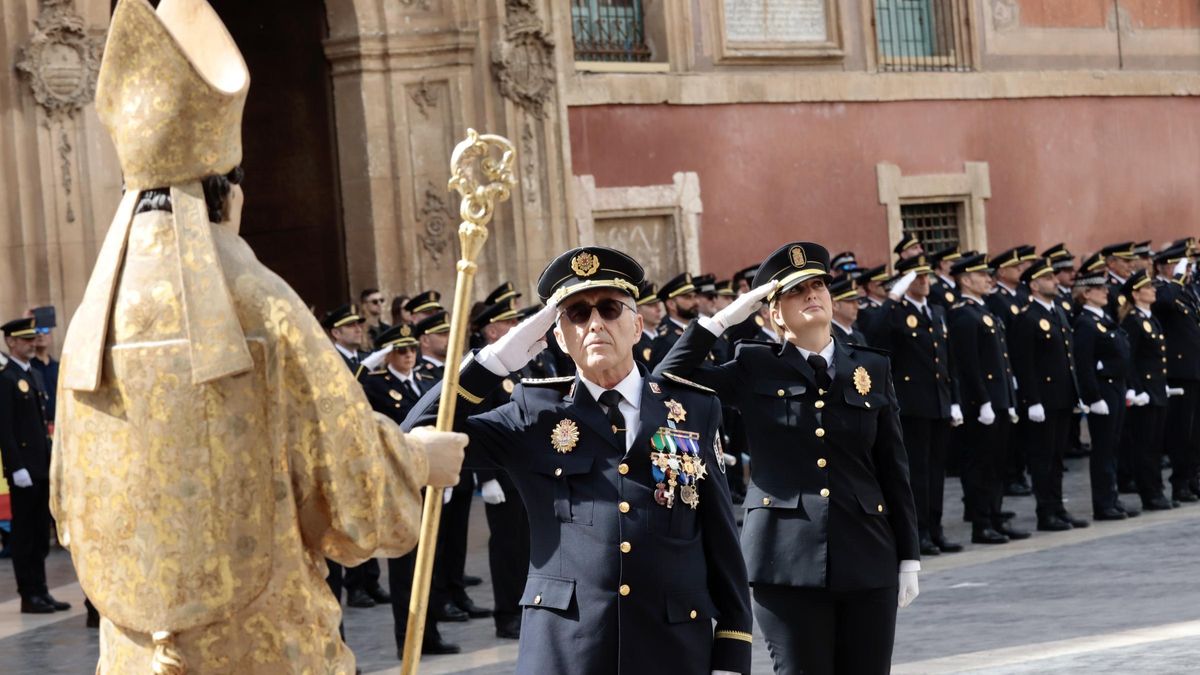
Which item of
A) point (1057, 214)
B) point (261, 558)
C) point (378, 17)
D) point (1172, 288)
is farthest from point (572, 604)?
point (1057, 214)

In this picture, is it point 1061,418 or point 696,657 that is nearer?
point 696,657

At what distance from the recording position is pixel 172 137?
4078mm

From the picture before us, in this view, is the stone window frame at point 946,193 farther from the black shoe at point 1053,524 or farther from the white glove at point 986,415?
the black shoe at point 1053,524

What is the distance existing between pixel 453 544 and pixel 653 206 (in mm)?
9910

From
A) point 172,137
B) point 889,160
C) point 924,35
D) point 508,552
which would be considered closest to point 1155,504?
point 508,552

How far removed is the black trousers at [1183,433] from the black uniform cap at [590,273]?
39.0 ft

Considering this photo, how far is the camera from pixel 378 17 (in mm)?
19156

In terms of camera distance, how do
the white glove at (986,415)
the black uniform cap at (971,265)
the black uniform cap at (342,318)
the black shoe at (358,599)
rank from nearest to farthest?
1. the black shoe at (358,599)
2. the black uniform cap at (342,318)
3. the white glove at (986,415)
4. the black uniform cap at (971,265)

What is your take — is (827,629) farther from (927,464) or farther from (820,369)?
(927,464)

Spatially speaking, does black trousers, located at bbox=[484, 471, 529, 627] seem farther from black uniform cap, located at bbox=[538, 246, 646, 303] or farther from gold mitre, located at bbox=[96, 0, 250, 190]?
gold mitre, located at bbox=[96, 0, 250, 190]

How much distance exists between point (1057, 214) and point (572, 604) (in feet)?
70.9

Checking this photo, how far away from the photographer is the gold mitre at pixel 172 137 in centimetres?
397

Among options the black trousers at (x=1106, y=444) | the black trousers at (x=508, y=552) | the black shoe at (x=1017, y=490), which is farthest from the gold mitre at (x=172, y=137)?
the black shoe at (x=1017, y=490)

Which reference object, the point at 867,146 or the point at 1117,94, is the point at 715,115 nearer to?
the point at 867,146
